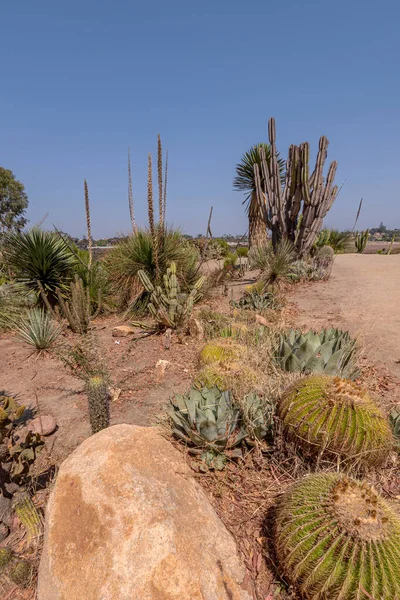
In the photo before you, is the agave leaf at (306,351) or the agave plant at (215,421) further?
the agave leaf at (306,351)

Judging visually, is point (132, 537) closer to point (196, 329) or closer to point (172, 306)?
point (196, 329)

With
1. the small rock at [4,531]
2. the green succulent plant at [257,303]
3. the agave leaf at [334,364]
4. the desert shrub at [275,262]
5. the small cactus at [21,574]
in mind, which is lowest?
the small rock at [4,531]

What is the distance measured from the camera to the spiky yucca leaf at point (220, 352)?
4.08m

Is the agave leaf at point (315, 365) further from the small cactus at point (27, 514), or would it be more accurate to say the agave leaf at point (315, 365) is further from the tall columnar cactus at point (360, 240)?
the tall columnar cactus at point (360, 240)

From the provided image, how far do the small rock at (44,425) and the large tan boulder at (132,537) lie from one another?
1.18 m

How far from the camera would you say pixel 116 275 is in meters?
8.48

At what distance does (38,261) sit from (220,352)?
17.1ft

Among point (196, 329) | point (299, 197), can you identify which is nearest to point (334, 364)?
point (196, 329)

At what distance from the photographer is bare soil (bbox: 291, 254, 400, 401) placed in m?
5.37

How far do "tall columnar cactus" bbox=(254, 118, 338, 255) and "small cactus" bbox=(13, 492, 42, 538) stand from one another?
11882 mm

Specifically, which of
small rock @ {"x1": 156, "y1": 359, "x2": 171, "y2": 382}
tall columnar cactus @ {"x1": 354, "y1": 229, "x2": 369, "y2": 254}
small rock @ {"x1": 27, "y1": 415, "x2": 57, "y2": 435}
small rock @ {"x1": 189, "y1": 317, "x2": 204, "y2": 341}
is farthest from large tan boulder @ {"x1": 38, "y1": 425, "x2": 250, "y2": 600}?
tall columnar cactus @ {"x1": 354, "y1": 229, "x2": 369, "y2": 254}

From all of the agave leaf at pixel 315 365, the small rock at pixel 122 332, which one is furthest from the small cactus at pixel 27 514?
the small rock at pixel 122 332

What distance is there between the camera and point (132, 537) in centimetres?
184

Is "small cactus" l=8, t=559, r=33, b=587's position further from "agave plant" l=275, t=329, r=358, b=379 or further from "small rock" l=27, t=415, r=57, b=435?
"agave plant" l=275, t=329, r=358, b=379
